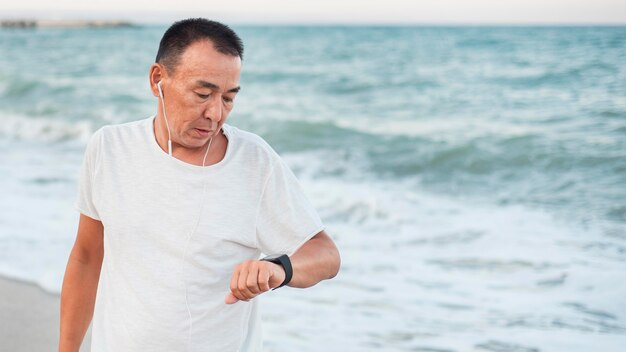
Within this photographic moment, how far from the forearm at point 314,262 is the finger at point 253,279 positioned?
6.9 inches

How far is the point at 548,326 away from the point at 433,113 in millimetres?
11431

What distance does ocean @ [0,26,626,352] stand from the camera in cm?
563

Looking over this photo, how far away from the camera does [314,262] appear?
6.84 ft

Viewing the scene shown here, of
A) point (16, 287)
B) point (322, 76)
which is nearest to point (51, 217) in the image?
point (16, 287)

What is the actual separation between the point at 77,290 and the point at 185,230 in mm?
477

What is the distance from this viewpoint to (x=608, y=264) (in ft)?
23.1

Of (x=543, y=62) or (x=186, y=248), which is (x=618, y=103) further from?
(x=186, y=248)

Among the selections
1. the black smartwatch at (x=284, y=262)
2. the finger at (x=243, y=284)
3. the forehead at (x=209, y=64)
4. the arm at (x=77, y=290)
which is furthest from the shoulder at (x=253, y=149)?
the arm at (x=77, y=290)

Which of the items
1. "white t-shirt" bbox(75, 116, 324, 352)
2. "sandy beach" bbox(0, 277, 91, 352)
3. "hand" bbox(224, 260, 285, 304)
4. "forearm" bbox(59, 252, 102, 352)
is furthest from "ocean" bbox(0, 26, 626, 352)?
"hand" bbox(224, 260, 285, 304)

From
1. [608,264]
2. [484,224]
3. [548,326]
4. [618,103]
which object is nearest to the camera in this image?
[548,326]

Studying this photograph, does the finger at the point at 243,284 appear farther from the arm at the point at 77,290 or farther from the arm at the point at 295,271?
the arm at the point at 77,290

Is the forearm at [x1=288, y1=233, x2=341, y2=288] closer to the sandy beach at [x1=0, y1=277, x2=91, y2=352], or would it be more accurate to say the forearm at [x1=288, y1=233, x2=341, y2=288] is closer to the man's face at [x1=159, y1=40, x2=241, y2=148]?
the man's face at [x1=159, y1=40, x2=241, y2=148]

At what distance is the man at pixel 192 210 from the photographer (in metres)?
2.10

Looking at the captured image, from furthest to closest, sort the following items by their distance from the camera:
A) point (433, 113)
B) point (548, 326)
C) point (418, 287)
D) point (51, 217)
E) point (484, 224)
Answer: point (433, 113) → point (484, 224) → point (51, 217) → point (418, 287) → point (548, 326)
